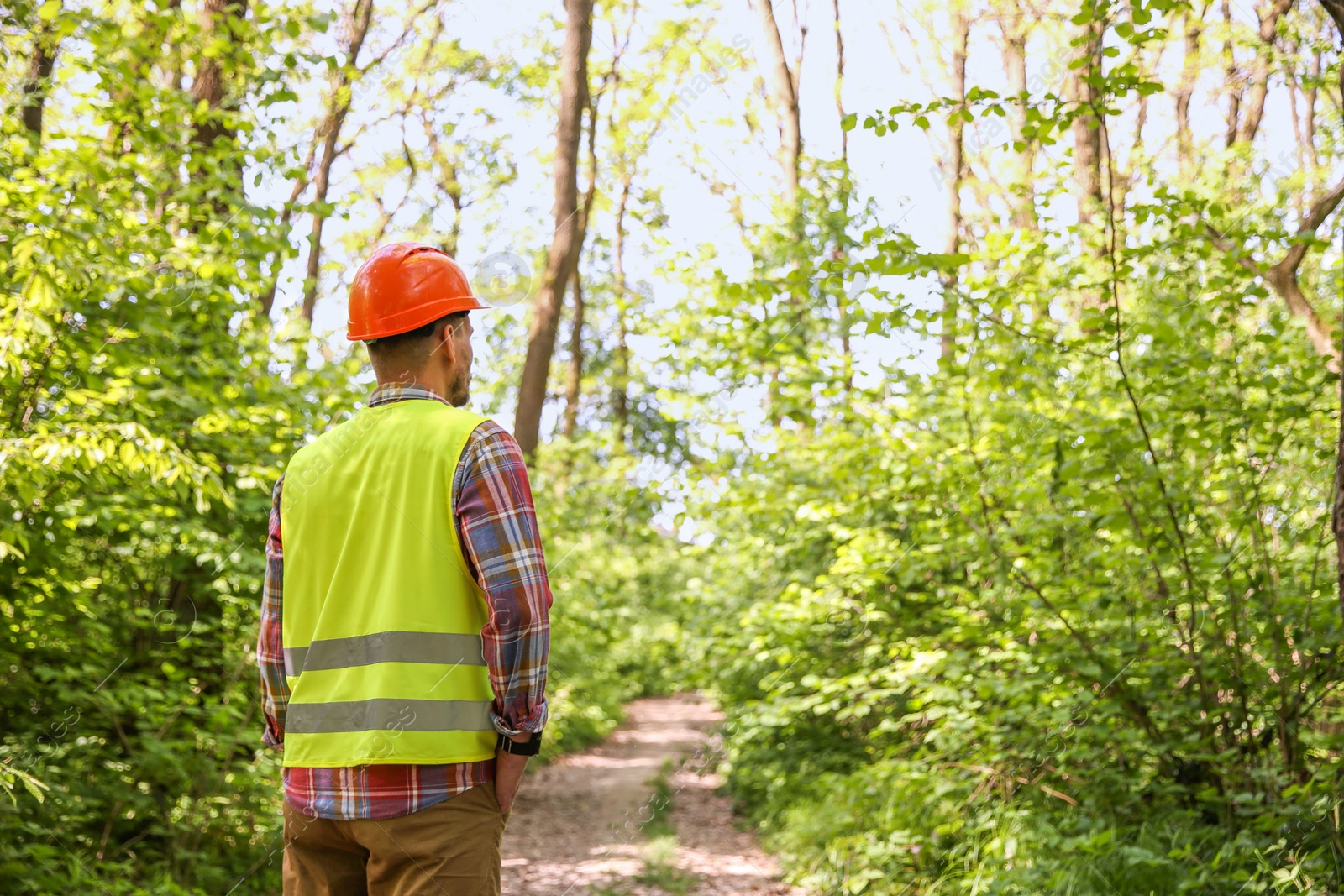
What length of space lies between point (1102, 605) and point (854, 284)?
6.81ft

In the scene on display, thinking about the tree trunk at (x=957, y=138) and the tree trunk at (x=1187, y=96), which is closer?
the tree trunk at (x=1187, y=96)

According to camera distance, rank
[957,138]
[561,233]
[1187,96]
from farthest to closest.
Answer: [957,138]
[1187,96]
[561,233]

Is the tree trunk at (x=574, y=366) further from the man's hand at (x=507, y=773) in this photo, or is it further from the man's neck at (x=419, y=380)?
the man's hand at (x=507, y=773)

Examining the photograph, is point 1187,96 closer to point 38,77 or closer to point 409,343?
point 38,77

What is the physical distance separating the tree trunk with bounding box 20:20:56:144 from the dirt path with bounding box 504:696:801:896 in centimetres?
544

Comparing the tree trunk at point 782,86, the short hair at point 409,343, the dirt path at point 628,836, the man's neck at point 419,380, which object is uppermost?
the tree trunk at point 782,86

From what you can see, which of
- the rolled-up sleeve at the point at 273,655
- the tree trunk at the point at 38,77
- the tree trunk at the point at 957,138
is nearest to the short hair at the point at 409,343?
the rolled-up sleeve at the point at 273,655

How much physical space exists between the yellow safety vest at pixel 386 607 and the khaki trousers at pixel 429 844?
0.10 m

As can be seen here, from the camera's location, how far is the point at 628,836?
903 cm

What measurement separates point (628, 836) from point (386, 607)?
7.90 m

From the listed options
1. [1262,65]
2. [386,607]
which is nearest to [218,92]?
[386,607]

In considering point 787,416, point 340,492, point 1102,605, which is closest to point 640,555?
point 787,416

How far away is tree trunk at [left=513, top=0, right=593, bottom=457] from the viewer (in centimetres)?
747

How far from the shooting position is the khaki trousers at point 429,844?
176 cm
